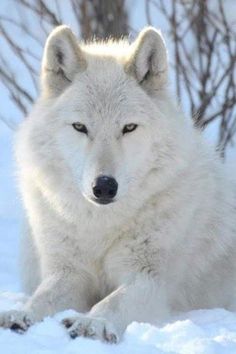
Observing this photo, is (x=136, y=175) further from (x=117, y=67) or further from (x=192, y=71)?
(x=192, y=71)

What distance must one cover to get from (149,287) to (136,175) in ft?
2.02

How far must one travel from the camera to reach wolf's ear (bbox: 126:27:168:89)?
5332 mm

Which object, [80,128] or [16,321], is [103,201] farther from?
[16,321]

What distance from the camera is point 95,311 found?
483cm

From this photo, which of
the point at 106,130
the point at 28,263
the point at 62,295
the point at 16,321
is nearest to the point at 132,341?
the point at 16,321

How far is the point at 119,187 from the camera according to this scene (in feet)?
16.2

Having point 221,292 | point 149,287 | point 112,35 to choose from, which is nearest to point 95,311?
point 149,287

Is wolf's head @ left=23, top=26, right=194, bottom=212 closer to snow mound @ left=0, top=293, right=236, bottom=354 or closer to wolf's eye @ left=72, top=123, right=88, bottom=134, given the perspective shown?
wolf's eye @ left=72, top=123, right=88, bottom=134

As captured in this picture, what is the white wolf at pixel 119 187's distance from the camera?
16.8ft

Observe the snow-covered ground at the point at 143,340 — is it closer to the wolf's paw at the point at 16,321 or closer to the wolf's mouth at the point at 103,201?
the wolf's paw at the point at 16,321

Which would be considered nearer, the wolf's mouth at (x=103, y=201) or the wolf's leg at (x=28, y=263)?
the wolf's mouth at (x=103, y=201)

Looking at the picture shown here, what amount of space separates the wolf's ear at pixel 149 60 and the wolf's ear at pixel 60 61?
29 centimetres

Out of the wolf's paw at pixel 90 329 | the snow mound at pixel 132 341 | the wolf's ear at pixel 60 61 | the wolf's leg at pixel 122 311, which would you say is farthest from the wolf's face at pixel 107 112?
the snow mound at pixel 132 341

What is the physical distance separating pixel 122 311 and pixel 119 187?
63 centimetres
